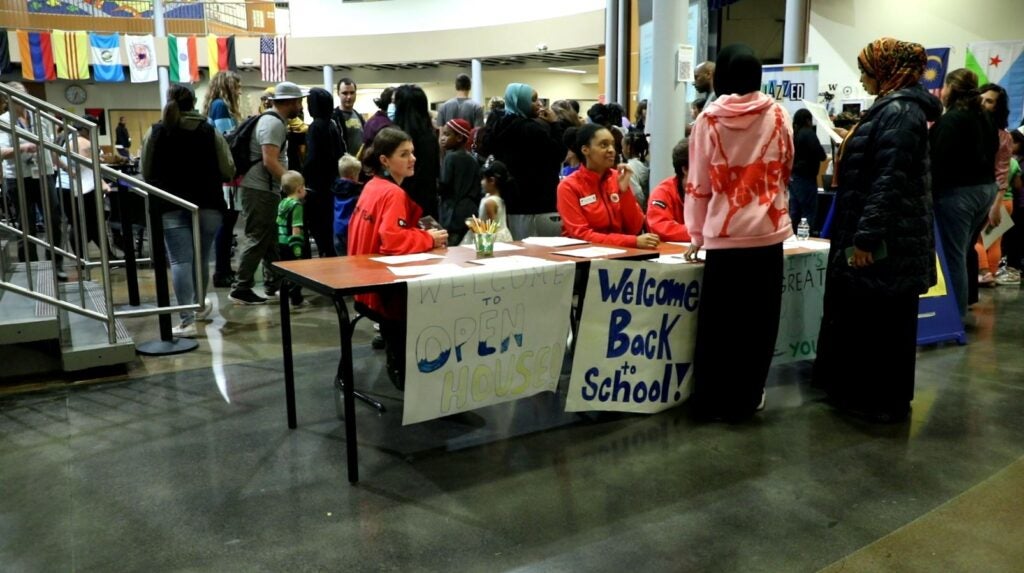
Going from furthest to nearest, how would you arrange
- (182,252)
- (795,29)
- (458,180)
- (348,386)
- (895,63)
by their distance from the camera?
(795,29), (458,180), (182,252), (895,63), (348,386)

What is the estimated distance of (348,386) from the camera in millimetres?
2729

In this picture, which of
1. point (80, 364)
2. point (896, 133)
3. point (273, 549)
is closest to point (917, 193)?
point (896, 133)

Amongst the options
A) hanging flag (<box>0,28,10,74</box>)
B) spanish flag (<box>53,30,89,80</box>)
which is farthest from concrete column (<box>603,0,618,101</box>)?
hanging flag (<box>0,28,10,74</box>)

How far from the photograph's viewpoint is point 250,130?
5.62 metres

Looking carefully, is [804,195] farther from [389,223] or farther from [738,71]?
[389,223]

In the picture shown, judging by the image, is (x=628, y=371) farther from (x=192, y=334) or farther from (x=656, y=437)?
(x=192, y=334)

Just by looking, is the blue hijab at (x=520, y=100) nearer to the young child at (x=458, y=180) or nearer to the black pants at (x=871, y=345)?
the young child at (x=458, y=180)

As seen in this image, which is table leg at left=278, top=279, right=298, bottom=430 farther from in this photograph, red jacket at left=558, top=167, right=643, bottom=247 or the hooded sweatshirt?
the hooded sweatshirt

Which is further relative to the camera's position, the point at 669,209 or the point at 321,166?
the point at 321,166

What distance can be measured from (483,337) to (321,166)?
3.42 meters

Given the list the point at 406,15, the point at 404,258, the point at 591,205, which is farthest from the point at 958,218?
the point at 406,15

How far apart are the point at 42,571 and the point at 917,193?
3332 millimetres

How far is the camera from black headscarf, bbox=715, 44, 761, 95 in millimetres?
3107

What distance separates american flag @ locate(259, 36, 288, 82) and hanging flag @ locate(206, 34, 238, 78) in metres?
0.73
